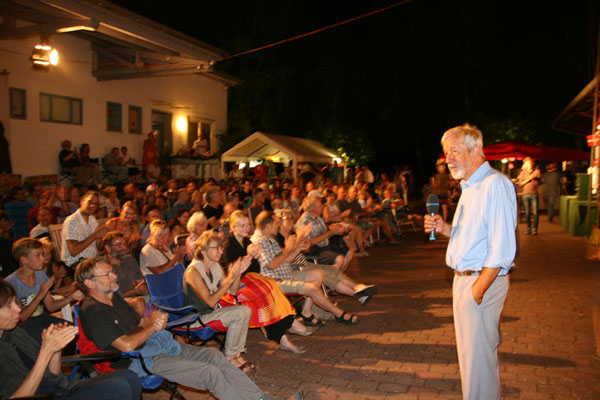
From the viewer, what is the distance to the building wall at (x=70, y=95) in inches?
474

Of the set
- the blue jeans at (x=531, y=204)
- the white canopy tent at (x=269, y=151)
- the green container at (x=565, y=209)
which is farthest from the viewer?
the white canopy tent at (x=269, y=151)

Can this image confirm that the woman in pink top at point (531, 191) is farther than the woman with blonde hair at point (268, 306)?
Yes

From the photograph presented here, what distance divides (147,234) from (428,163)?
29909 mm

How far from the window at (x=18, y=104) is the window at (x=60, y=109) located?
0.54 m

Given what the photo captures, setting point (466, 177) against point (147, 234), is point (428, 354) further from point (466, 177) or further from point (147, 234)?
point (147, 234)

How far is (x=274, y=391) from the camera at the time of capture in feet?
14.7

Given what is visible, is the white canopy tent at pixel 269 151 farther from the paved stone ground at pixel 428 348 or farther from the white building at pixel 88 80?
the paved stone ground at pixel 428 348

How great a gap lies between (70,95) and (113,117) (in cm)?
188

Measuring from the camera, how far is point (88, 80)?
46.5 ft

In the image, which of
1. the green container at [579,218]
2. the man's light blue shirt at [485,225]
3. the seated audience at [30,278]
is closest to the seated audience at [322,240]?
the seated audience at [30,278]

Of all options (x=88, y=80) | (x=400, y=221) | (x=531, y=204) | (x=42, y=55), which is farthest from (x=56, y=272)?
(x=400, y=221)

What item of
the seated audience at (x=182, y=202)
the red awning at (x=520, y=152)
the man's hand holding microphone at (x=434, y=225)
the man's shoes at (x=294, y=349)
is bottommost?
the man's shoes at (x=294, y=349)

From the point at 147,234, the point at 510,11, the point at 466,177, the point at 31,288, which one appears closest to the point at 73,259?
the point at 147,234

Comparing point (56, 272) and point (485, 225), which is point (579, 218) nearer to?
point (485, 225)
